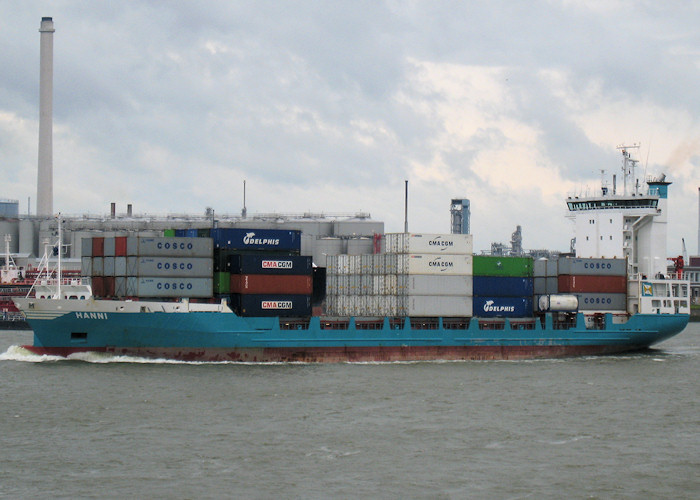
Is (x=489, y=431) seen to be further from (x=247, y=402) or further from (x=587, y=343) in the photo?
(x=587, y=343)

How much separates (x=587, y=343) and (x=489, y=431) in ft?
75.7

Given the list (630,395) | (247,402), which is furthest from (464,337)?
(247,402)

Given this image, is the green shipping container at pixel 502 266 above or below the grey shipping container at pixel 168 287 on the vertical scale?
above

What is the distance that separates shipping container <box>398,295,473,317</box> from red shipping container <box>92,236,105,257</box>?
15.3m

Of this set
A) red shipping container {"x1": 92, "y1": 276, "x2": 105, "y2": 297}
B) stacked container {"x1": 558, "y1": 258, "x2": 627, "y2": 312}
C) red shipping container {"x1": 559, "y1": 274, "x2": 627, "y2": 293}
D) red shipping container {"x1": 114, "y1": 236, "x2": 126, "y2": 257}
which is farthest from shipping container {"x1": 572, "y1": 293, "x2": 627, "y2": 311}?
red shipping container {"x1": 92, "y1": 276, "x2": 105, "y2": 297}

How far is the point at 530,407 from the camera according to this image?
34.3 m

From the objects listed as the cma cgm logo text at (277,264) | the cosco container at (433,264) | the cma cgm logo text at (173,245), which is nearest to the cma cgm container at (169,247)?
the cma cgm logo text at (173,245)

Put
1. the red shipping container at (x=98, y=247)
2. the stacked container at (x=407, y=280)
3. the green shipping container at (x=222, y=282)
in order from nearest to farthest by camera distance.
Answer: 1. the green shipping container at (x=222, y=282)
2. the red shipping container at (x=98, y=247)
3. the stacked container at (x=407, y=280)

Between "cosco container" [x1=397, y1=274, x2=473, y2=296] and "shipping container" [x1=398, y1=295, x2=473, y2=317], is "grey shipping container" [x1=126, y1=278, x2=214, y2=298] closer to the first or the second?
"cosco container" [x1=397, y1=274, x2=473, y2=296]

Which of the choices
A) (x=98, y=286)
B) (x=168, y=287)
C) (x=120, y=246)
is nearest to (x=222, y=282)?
(x=168, y=287)

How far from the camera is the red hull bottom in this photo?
4341 cm

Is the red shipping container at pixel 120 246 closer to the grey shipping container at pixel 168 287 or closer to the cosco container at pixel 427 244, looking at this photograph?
the grey shipping container at pixel 168 287

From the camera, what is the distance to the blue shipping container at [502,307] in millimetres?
49125

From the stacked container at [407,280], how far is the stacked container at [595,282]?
6273 mm
